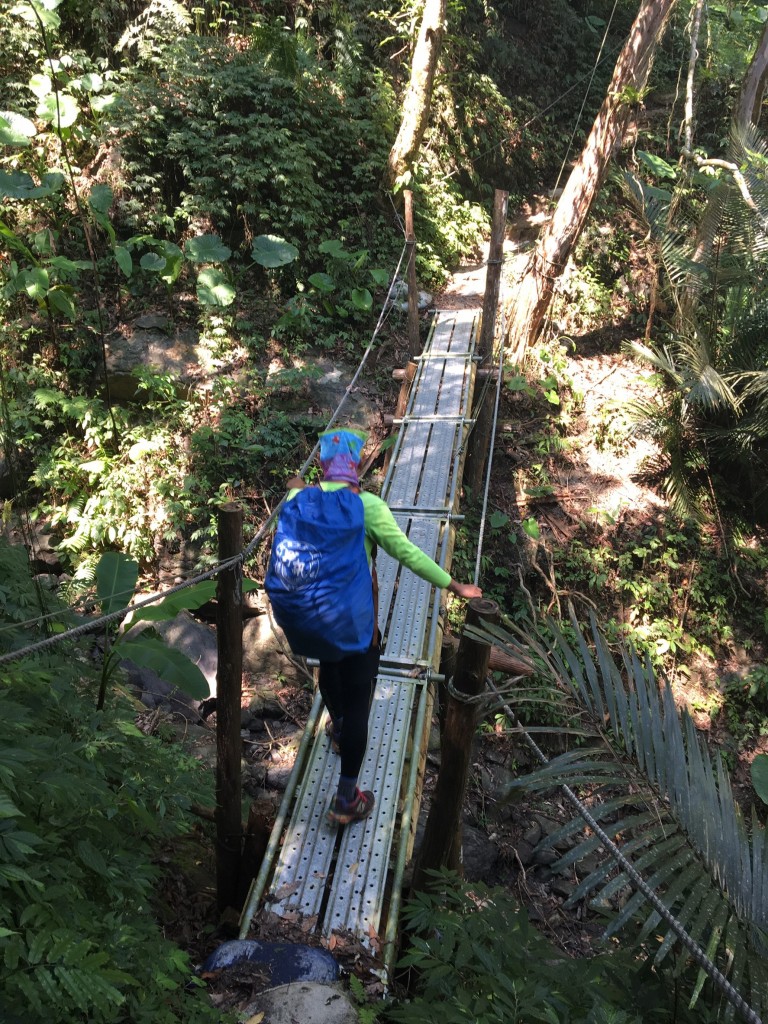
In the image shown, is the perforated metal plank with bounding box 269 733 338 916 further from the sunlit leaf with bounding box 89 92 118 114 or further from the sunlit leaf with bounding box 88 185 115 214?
the sunlit leaf with bounding box 89 92 118 114

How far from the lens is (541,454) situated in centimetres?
723

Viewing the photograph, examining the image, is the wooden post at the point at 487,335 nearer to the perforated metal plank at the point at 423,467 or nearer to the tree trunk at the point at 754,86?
the perforated metal plank at the point at 423,467

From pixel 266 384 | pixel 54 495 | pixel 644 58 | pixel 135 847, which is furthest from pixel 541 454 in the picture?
pixel 135 847

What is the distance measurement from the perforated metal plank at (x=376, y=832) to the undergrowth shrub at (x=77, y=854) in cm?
63

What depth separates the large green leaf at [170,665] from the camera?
8.92ft

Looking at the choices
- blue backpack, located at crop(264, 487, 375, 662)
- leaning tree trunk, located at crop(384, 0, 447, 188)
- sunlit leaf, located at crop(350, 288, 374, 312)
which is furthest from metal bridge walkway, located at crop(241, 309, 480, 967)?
leaning tree trunk, located at crop(384, 0, 447, 188)

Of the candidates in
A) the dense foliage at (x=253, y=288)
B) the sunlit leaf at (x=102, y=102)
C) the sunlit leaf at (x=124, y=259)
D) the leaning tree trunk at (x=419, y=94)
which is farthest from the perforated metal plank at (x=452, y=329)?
the sunlit leaf at (x=102, y=102)

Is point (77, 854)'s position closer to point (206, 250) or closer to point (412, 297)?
point (412, 297)

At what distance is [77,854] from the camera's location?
162 centimetres

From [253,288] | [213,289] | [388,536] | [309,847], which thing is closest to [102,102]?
[213,289]

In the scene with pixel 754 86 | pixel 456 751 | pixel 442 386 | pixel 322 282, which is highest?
pixel 754 86

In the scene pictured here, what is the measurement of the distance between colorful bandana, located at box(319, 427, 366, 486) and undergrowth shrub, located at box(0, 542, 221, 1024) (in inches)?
→ 41.6

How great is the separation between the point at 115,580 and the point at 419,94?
7.64m

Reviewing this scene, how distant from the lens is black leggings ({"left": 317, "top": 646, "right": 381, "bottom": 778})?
97.9 inches
